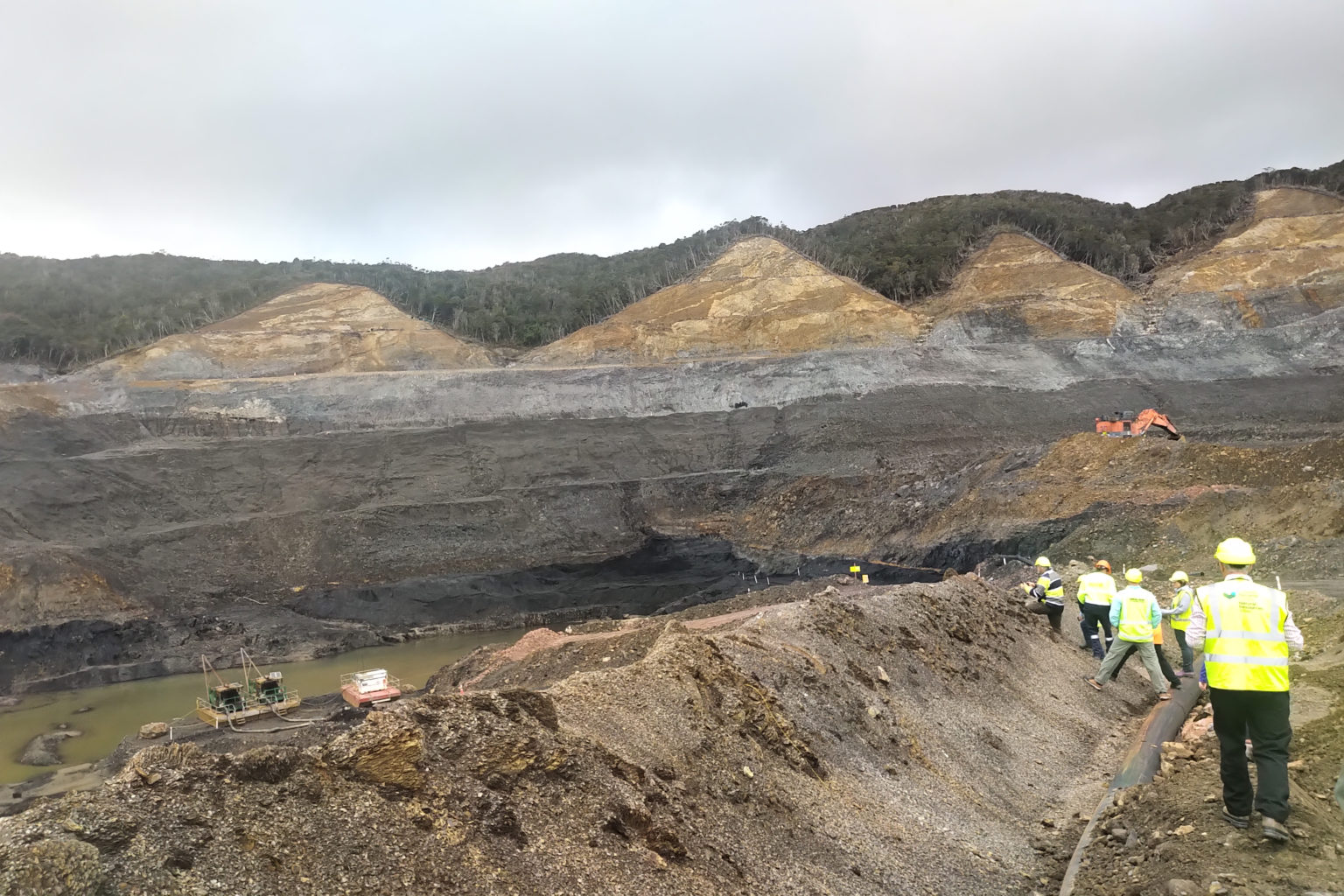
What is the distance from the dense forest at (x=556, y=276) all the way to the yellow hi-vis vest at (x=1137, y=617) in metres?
44.6

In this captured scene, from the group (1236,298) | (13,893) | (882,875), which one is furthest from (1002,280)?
(13,893)

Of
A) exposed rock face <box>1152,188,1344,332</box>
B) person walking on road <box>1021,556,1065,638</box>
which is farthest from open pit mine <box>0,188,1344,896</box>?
person walking on road <box>1021,556,1065,638</box>

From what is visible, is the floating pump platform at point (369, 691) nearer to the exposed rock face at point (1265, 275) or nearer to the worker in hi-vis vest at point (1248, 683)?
the worker in hi-vis vest at point (1248, 683)

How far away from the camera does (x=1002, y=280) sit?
48.4 meters

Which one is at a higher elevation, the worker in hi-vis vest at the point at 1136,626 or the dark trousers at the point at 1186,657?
the worker in hi-vis vest at the point at 1136,626

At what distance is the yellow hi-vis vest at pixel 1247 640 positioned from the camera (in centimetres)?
486

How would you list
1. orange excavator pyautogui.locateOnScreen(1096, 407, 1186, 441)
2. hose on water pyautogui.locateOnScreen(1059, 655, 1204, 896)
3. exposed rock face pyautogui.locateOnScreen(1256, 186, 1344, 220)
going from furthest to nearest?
exposed rock face pyautogui.locateOnScreen(1256, 186, 1344, 220) → orange excavator pyautogui.locateOnScreen(1096, 407, 1186, 441) → hose on water pyautogui.locateOnScreen(1059, 655, 1204, 896)

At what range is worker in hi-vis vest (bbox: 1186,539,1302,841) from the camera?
15.5 ft

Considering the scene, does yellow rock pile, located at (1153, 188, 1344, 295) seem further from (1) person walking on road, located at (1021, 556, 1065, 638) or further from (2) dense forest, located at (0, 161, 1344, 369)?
(1) person walking on road, located at (1021, 556, 1065, 638)

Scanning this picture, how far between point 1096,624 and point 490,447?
104 feet

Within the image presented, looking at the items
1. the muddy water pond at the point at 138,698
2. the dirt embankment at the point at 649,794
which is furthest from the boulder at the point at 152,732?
the dirt embankment at the point at 649,794

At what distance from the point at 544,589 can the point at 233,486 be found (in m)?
15.0

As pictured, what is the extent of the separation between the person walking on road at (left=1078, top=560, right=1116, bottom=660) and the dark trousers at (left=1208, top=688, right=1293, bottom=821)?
6.53 meters

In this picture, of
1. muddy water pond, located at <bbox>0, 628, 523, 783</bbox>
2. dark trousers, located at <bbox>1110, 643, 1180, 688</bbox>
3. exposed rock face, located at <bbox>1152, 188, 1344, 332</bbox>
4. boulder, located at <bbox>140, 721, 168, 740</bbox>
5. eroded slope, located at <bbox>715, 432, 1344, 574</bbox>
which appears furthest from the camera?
exposed rock face, located at <bbox>1152, 188, 1344, 332</bbox>
